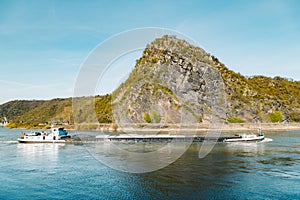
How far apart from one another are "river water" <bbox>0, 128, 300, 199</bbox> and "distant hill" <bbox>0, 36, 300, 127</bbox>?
245ft

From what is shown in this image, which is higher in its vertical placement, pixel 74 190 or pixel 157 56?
pixel 157 56

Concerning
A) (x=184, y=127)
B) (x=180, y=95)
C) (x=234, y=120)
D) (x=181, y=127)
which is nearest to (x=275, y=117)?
(x=234, y=120)

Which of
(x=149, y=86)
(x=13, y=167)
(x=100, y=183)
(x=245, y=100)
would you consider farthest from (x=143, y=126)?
(x=100, y=183)

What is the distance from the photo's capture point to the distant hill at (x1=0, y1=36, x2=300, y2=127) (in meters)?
114

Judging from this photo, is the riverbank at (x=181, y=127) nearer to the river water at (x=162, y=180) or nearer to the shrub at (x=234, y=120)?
the shrub at (x=234, y=120)

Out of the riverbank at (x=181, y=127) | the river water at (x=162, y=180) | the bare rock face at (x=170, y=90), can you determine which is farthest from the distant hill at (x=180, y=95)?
the river water at (x=162, y=180)

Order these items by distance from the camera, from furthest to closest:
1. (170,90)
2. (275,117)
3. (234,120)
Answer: (170,90)
(275,117)
(234,120)

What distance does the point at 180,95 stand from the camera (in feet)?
408

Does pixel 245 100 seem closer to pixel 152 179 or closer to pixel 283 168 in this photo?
pixel 283 168

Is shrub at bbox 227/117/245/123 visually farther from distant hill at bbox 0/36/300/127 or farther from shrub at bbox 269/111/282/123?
shrub at bbox 269/111/282/123

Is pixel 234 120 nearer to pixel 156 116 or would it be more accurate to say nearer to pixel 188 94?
pixel 188 94

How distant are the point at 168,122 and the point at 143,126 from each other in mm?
10859

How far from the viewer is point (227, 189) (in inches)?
926

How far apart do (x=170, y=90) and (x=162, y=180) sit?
100 m
